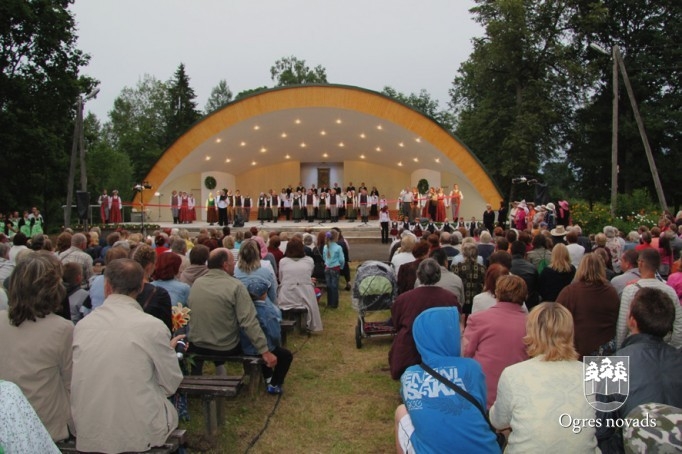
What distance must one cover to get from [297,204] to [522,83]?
48.8 ft

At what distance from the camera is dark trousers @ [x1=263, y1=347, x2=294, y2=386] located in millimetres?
4984

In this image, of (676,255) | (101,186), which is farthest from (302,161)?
(676,255)

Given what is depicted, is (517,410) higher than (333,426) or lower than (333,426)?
higher

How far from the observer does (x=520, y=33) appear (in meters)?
27.8

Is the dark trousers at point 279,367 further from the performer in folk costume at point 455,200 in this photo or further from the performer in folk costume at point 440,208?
the performer in folk costume at point 455,200

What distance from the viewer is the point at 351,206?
77.8ft

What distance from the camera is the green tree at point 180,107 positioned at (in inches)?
1815

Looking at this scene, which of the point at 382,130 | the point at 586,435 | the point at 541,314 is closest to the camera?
the point at 586,435

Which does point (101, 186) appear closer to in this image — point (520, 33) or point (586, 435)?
point (520, 33)

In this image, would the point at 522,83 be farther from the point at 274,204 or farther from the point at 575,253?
the point at 575,253

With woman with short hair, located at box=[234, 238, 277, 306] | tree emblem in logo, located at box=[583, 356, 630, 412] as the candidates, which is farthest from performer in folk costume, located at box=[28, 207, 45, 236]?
tree emblem in logo, located at box=[583, 356, 630, 412]

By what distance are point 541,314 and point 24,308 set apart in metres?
2.58

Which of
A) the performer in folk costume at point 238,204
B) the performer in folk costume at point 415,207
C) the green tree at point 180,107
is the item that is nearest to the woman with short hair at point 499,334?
the performer in folk costume at point 415,207

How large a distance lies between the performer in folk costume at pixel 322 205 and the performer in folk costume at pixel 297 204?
79 cm
